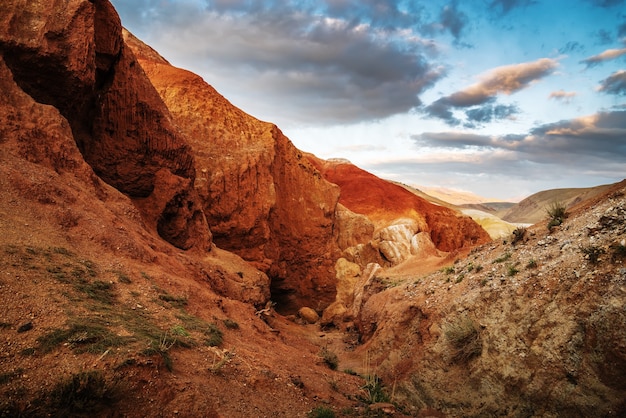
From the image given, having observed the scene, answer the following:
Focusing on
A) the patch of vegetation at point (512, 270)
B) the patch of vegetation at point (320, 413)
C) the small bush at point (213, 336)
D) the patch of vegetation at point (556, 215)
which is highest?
the patch of vegetation at point (556, 215)

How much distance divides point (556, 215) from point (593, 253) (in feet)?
13.1

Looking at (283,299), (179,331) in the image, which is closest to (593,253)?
(179,331)

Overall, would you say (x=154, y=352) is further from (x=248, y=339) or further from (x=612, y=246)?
(x=612, y=246)

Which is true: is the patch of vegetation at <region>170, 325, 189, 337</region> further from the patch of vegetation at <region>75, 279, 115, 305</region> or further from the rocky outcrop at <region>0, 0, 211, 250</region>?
the rocky outcrop at <region>0, 0, 211, 250</region>

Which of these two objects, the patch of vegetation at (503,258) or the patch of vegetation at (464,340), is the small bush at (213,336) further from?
the patch of vegetation at (503,258)

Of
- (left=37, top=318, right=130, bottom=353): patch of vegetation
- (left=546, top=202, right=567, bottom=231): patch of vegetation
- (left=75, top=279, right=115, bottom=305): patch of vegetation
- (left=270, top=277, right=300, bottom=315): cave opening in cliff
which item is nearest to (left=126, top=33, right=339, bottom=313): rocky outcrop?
(left=270, top=277, right=300, bottom=315): cave opening in cliff

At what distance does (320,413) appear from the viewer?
700cm

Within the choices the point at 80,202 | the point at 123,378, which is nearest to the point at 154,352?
the point at 123,378

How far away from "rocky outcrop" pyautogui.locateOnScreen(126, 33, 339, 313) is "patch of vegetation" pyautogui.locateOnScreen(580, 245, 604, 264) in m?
22.0

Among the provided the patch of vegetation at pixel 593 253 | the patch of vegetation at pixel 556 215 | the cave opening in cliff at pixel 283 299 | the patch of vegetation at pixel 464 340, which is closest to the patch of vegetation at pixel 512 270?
the patch of vegetation at pixel 464 340

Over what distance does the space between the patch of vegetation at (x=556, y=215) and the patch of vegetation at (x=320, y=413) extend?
7.65m

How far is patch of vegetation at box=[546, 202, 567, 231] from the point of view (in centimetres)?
1044

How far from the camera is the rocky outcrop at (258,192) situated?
89.5ft

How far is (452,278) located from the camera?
40.3 feet
